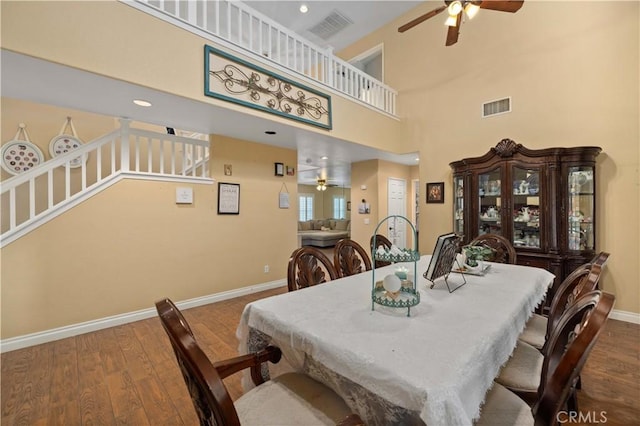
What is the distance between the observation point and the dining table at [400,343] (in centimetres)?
78

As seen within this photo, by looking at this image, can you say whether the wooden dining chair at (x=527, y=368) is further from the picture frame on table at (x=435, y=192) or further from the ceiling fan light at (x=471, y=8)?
the picture frame on table at (x=435, y=192)

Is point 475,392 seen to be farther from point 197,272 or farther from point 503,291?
point 197,272

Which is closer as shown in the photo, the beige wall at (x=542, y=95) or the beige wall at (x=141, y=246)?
the beige wall at (x=141, y=246)

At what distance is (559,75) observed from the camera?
358 centimetres

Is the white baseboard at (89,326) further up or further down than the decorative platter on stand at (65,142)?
further down

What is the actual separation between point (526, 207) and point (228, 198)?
3986 mm

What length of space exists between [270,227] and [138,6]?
3013mm

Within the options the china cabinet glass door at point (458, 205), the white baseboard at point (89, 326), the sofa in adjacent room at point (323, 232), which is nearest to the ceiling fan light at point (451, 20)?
the china cabinet glass door at point (458, 205)

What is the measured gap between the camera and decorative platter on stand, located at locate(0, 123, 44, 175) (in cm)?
347

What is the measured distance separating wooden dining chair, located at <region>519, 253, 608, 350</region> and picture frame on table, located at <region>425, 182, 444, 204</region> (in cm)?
313

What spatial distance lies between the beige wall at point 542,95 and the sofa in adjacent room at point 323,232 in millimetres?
4298

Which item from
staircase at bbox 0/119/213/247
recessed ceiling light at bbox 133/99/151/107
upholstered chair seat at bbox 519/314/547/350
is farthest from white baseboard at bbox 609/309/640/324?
recessed ceiling light at bbox 133/99/151/107

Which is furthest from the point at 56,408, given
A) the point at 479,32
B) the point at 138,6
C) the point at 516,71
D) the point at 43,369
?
the point at 479,32

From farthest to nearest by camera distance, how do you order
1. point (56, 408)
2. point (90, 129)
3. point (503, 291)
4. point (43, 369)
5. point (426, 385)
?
point (90, 129), point (43, 369), point (56, 408), point (503, 291), point (426, 385)
